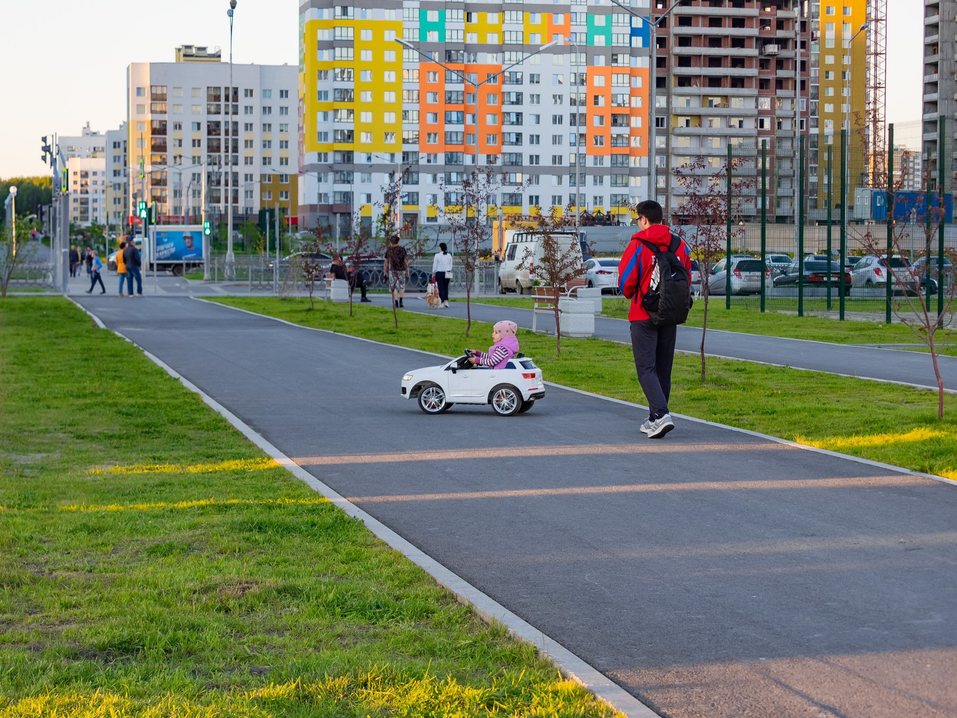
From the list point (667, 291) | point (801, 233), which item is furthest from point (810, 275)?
point (667, 291)

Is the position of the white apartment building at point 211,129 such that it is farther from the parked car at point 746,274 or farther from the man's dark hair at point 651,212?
the man's dark hair at point 651,212

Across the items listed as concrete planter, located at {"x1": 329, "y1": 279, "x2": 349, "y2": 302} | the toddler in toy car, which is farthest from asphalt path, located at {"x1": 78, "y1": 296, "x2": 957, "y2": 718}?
concrete planter, located at {"x1": 329, "y1": 279, "x2": 349, "y2": 302}

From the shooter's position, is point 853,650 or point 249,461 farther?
point 249,461

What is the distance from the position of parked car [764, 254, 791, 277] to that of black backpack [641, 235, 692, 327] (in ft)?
107

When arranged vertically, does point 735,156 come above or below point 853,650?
above

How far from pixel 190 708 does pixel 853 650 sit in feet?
8.21

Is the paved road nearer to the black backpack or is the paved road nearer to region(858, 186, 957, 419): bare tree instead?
region(858, 186, 957, 419): bare tree

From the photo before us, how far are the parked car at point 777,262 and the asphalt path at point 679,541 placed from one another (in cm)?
3055

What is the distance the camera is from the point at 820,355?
2217cm

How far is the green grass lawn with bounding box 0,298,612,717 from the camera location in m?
4.86

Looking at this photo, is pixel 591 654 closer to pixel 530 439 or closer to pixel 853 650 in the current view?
pixel 853 650

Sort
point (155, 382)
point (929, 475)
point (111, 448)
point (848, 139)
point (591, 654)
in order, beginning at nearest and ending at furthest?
1. point (591, 654)
2. point (929, 475)
3. point (111, 448)
4. point (155, 382)
5. point (848, 139)

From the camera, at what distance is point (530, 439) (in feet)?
40.2

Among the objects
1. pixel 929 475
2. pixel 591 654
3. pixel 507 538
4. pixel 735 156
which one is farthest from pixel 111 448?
pixel 735 156
